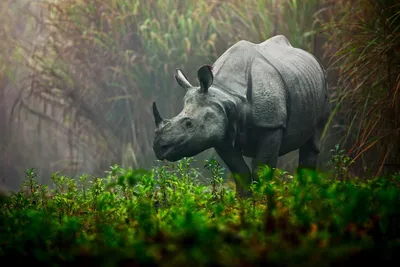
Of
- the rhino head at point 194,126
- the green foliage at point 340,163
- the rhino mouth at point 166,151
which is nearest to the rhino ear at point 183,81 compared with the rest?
the rhino head at point 194,126

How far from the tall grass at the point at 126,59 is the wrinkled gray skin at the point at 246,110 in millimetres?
3526

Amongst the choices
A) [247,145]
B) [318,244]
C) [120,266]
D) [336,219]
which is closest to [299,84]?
[247,145]

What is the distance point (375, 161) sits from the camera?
554cm

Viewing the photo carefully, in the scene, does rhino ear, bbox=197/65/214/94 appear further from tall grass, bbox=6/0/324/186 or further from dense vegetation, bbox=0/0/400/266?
tall grass, bbox=6/0/324/186

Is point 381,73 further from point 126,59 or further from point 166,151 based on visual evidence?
point 126,59

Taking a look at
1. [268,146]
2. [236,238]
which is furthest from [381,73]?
[236,238]

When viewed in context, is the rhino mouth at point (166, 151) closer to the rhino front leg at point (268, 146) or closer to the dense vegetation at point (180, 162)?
the dense vegetation at point (180, 162)

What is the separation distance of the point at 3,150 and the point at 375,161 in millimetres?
8369

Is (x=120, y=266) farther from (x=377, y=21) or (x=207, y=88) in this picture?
(x=377, y=21)

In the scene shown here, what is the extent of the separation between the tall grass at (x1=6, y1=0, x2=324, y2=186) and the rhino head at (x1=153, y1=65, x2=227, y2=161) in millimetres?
4151

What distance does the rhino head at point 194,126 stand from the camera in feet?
13.4

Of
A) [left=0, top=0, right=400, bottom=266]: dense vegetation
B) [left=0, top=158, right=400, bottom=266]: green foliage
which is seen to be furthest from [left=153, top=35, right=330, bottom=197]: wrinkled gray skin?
[left=0, top=158, right=400, bottom=266]: green foliage

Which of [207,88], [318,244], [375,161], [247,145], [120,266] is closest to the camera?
[120,266]

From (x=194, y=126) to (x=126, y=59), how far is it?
16.1ft
